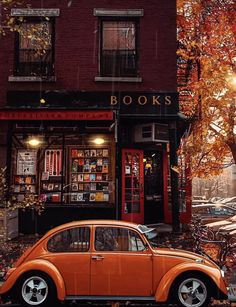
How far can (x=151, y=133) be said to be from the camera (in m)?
13.6

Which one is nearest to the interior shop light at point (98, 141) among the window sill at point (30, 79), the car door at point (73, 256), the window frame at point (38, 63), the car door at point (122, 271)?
the window sill at point (30, 79)

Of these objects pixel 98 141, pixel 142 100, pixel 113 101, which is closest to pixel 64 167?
pixel 98 141

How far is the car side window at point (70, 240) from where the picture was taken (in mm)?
6898

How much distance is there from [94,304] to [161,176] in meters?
8.65

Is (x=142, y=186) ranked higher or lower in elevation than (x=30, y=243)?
higher

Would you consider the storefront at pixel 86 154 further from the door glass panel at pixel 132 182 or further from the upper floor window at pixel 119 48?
the upper floor window at pixel 119 48

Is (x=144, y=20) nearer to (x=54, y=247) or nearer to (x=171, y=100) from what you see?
A: (x=171, y=100)

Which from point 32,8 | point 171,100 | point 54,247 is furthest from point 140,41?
point 54,247

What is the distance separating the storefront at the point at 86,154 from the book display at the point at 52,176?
35 mm

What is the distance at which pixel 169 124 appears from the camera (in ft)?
44.2

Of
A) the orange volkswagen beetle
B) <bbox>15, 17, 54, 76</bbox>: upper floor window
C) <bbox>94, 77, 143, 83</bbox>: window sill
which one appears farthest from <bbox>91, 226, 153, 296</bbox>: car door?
<bbox>15, 17, 54, 76</bbox>: upper floor window

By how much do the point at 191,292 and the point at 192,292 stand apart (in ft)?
0.06

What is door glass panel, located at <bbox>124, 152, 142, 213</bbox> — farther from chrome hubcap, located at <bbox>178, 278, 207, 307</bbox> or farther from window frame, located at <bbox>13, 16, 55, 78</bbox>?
chrome hubcap, located at <bbox>178, 278, 207, 307</bbox>

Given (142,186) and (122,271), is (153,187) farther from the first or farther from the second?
(122,271)
